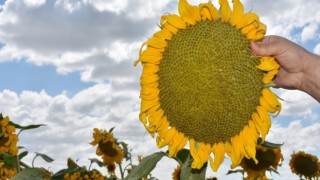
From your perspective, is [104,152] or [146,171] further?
[104,152]

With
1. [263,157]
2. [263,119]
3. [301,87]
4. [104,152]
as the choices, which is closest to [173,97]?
[263,119]

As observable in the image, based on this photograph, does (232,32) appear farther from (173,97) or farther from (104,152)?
(104,152)

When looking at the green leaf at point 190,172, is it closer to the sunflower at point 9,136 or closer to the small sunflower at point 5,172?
the sunflower at point 9,136

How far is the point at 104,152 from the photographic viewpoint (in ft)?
29.6

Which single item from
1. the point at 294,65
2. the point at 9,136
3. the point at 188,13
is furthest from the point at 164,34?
the point at 9,136

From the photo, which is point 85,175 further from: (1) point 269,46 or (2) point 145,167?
(1) point 269,46

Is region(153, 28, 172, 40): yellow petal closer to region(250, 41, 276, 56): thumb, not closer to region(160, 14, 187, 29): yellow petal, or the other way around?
region(160, 14, 187, 29): yellow petal

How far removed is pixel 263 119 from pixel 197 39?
0.65 meters

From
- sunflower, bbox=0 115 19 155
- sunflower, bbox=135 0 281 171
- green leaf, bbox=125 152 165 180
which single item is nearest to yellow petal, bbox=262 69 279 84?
sunflower, bbox=135 0 281 171

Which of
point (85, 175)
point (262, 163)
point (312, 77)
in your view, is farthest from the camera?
point (262, 163)

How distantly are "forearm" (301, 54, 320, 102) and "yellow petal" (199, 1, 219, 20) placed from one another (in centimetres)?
88

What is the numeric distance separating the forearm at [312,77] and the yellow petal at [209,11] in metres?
0.88

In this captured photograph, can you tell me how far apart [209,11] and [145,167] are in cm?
105

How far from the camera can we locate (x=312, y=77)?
3.99 meters
